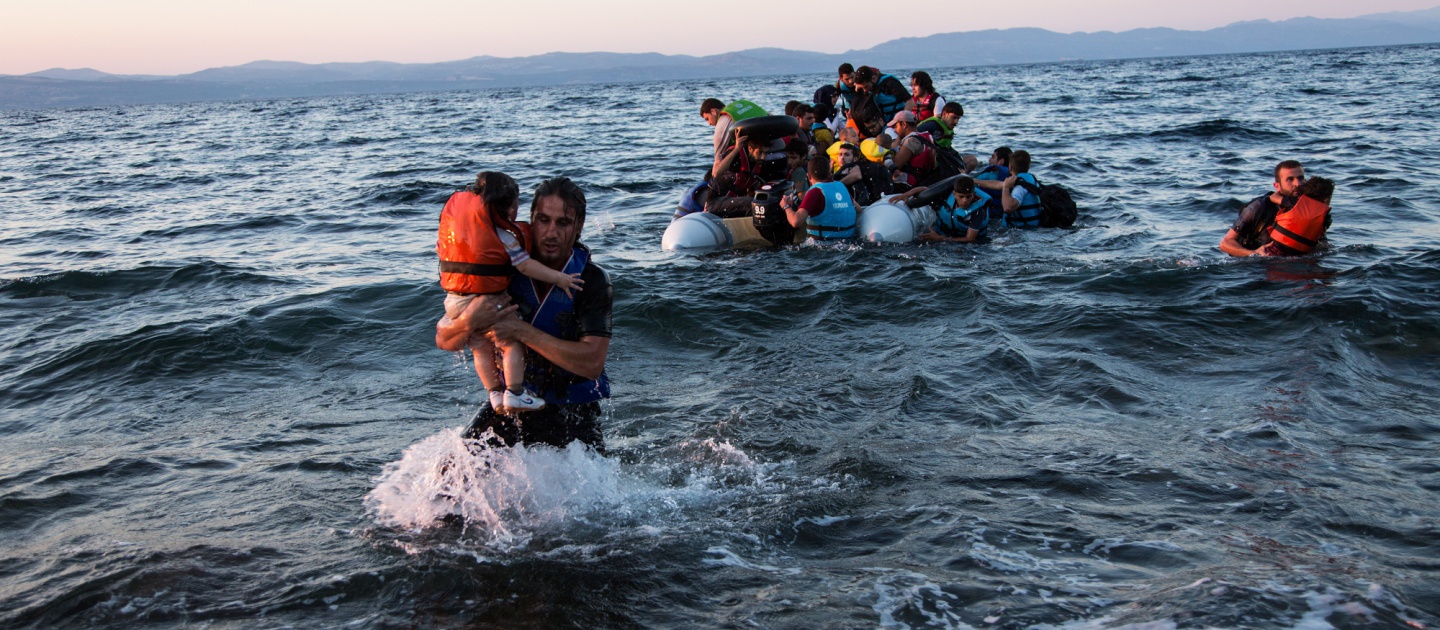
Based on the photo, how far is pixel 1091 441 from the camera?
593 cm

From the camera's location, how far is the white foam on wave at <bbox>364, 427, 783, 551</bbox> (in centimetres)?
470

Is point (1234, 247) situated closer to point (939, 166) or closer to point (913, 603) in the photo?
point (939, 166)

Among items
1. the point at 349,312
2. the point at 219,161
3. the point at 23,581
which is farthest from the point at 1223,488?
the point at 219,161

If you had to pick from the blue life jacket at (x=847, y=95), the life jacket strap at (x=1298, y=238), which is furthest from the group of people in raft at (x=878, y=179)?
the blue life jacket at (x=847, y=95)

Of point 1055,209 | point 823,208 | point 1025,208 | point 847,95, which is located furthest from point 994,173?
point 847,95

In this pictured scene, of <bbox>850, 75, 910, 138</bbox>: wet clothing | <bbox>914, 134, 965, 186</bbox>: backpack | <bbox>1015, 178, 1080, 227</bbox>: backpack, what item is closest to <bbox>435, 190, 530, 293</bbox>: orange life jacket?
<bbox>914, 134, 965, 186</bbox>: backpack

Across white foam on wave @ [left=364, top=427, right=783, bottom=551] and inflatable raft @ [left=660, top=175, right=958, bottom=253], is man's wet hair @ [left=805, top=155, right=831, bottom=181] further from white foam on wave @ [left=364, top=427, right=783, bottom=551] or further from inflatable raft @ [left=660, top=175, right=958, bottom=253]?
white foam on wave @ [left=364, top=427, right=783, bottom=551]

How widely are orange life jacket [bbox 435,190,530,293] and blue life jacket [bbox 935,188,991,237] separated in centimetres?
899

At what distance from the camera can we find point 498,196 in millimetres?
4059

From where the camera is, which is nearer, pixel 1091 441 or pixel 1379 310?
pixel 1091 441

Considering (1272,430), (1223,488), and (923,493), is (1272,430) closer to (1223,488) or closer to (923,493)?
(1223,488)

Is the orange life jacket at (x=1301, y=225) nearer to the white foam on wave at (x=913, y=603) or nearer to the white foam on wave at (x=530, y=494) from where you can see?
the white foam on wave at (x=530, y=494)

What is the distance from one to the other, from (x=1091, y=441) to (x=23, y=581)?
5.44 metres

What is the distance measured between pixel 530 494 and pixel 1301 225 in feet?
27.9
